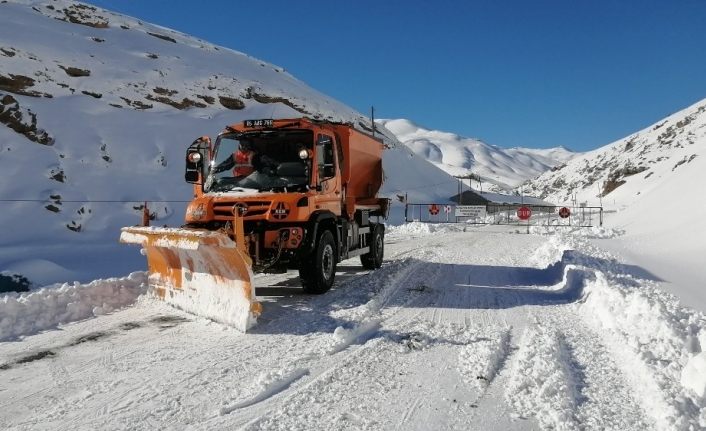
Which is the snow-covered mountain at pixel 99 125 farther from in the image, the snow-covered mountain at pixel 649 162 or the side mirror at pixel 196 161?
the snow-covered mountain at pixel 649 162

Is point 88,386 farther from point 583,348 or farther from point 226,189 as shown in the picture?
point 583,348

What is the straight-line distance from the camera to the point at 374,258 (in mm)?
11180

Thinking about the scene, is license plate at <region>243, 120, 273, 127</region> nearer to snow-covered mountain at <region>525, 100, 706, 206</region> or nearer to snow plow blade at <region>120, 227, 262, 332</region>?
snow plow blade at <region>120, 227, 262, 332</region>

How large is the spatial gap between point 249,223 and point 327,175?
1.58m

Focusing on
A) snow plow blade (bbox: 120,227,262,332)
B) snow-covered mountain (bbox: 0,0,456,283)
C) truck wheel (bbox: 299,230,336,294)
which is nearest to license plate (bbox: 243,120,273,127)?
truck wheel (bbox: 299,230,336,294)

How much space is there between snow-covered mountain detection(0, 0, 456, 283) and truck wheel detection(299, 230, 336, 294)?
23.9 feet

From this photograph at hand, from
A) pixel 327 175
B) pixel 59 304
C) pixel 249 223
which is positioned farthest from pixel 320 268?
pixel 59 304

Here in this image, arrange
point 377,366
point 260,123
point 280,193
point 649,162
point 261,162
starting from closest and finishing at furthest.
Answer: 1. point 377,366
2. point 280,193
3. point 261,162
4. point 260,123
5. point 649,162

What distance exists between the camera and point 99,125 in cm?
2578

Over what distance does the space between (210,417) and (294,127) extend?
545 centimetres

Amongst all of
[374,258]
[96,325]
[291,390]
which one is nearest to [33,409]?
[291,390]

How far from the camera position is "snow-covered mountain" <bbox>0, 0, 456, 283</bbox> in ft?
52.1

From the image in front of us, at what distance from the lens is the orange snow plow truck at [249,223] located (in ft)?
20.3

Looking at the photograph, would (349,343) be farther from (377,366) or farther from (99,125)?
(99,125)
